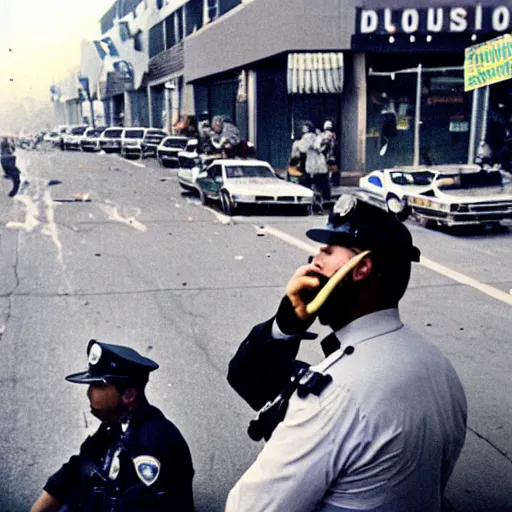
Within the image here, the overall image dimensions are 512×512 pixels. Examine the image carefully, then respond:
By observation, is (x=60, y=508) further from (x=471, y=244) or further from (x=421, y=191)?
(x=421, y=191)

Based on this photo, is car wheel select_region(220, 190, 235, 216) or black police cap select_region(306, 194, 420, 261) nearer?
black police cap select_region(306, 194, 420, 261)

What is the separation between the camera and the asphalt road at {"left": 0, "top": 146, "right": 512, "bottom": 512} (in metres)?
4.78

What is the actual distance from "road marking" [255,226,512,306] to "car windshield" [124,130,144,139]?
25.1m

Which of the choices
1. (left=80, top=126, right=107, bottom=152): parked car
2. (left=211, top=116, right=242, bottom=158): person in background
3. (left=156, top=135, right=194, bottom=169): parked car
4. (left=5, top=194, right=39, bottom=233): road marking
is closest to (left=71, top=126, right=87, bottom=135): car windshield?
(left=80, top=126, right=107, bottom=152): parked car

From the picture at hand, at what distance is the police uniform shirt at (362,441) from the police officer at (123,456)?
1.17m

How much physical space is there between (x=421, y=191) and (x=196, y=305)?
8476mm

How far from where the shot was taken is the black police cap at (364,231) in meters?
1.93

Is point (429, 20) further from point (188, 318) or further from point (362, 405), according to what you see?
point (362, 405)

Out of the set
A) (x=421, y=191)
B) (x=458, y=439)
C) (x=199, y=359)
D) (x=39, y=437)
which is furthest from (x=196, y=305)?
(x=421, y=191)

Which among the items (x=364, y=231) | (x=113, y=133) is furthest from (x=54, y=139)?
(x=364, y=231)

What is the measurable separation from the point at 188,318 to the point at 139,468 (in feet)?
16.9

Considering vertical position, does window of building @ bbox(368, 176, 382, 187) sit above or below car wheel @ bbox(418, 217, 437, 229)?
above

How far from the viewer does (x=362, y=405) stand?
1693 millimetres

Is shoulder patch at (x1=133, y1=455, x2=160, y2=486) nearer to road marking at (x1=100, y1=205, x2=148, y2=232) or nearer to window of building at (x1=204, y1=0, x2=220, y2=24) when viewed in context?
road marking at (x1=100, y1=205, x2=148, y2=232)
